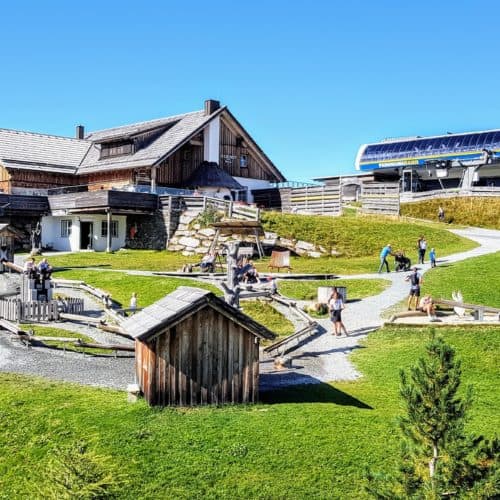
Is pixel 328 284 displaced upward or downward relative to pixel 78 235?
downward

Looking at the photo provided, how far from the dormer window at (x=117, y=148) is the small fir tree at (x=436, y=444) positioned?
44.9 meters

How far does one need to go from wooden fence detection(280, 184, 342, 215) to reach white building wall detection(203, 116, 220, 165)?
6.36m

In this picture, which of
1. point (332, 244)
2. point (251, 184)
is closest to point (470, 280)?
point (332, 244)

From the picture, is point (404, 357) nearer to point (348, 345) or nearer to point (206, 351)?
point (348, 345)

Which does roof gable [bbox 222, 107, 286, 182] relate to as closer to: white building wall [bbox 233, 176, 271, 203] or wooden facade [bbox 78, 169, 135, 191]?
white building wall [bbox 233, 176, 271, 203]

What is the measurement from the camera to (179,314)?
14.0 metres

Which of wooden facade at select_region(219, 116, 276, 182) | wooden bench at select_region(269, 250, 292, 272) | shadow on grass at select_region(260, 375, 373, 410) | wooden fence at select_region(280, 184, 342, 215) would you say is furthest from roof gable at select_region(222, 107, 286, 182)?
shadow on grass at select_region(260, 375, 373, 410)

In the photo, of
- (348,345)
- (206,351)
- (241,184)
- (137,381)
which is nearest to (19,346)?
(137,381)

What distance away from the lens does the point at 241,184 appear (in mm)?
54844

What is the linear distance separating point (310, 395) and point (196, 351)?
3.20 m

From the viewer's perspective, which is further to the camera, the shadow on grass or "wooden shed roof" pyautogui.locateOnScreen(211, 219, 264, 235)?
"wooden shed roof" pyautogui.locateOnScreen(211, 219, 264, 235)

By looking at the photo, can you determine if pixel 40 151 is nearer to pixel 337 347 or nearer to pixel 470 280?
pixel 470 280

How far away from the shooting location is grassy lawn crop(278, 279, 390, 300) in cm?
2809

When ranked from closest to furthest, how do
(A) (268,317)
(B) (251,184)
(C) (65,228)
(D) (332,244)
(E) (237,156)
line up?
(A) (268,317), (D) (332,244), (C) (65,228), (E) (237,156), (B) (251,184)
